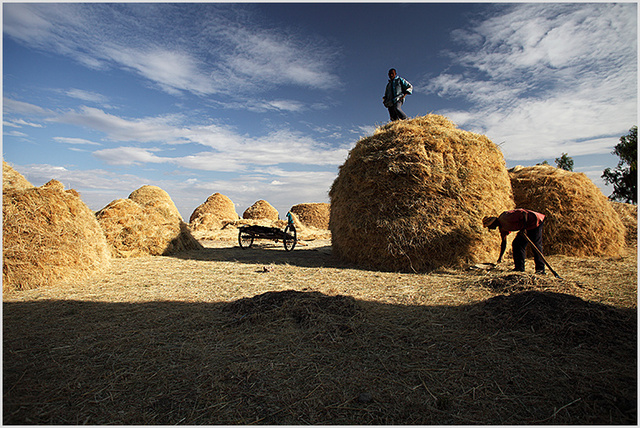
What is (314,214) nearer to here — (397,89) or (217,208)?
(217,208)

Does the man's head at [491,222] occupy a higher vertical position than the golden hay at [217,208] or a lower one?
lower


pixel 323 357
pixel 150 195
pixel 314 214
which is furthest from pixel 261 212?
pixel 323 357

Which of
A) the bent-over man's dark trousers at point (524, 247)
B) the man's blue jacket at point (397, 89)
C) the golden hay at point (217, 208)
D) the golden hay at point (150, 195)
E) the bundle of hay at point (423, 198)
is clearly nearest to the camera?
the bent-over man's dark trousers at point (524, 247)

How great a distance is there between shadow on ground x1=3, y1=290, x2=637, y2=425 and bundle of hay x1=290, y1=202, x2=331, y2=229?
785 inches

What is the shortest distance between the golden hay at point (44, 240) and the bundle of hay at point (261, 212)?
656 inches

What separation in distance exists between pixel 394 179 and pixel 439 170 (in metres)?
1.00

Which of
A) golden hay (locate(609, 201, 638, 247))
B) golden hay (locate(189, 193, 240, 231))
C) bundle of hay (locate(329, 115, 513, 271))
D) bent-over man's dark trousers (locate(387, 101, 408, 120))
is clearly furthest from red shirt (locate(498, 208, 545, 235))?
golden hay (locate(189, 193, 240, 231))

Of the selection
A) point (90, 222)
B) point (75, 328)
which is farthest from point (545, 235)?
point (90, 222)

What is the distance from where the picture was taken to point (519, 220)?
5.88 meters

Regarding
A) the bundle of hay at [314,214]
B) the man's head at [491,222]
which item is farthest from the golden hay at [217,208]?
the man's head at [491,222]

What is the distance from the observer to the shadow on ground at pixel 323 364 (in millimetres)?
2045

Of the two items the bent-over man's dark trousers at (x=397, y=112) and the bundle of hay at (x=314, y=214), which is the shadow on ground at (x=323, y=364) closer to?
the bent-over man's dark trousers at (x=397, y=112)

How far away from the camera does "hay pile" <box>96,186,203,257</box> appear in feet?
30.2

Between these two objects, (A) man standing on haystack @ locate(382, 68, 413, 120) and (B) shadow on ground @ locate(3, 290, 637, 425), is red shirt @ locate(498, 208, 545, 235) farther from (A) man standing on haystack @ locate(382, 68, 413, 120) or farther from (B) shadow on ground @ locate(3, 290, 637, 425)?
(A) man standing on haystack @ locate(382, 68, 413, 120)
